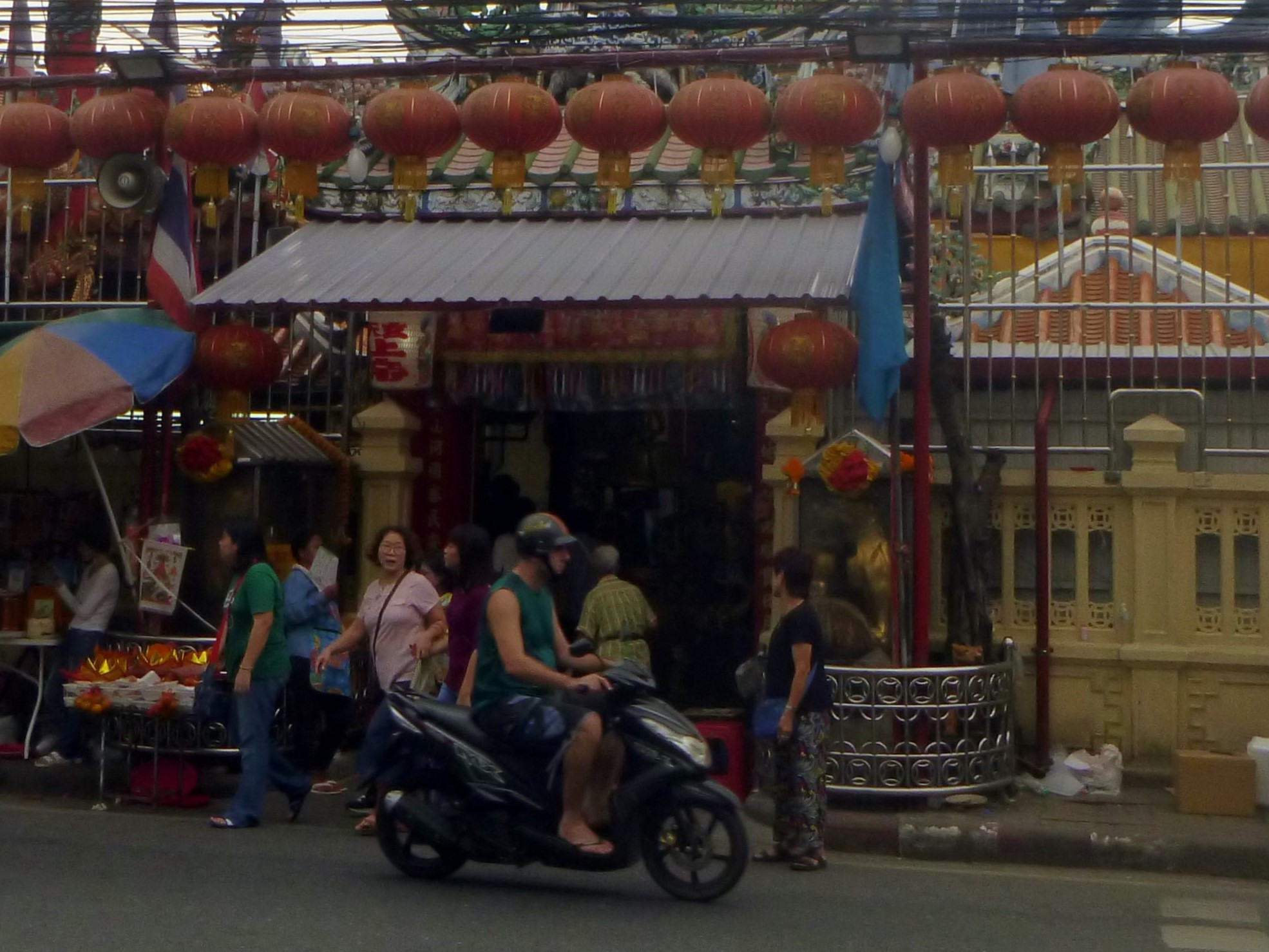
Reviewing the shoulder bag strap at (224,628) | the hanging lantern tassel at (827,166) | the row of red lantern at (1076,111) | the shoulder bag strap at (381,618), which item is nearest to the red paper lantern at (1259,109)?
the row of red lantern at (1076,111)

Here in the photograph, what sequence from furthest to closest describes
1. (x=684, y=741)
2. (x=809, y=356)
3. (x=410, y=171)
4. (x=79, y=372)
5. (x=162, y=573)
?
1. (x=162, y=573)
2. (x=79, y=372)
3. (x=410, y=171)
4. (x=809, y=356)
5. (x=684, y=741)

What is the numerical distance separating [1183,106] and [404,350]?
5.16m

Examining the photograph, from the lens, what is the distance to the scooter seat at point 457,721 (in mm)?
6215

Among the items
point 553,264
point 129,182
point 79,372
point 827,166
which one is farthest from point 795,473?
point 129,182

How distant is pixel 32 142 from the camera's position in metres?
8.79

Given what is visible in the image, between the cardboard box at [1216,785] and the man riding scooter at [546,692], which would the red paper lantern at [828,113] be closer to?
the man riding scooter at [546,692]

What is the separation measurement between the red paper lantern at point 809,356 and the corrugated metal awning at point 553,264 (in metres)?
0.15

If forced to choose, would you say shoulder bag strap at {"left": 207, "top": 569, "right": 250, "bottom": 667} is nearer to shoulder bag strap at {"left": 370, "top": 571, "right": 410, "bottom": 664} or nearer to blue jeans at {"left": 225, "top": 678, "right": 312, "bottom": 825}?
blue jeans at {"left": 225, "top": 678, "right": 312, "bottom": 825}

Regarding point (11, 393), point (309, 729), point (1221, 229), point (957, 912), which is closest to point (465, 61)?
point (11, 393)

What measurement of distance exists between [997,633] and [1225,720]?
1.36 meters

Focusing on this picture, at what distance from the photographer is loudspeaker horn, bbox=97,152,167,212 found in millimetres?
9047

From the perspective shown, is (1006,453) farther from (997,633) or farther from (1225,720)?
(1225,720)

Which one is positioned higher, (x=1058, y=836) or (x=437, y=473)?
(x=437, y=473)

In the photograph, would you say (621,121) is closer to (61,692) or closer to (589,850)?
(589,850)
